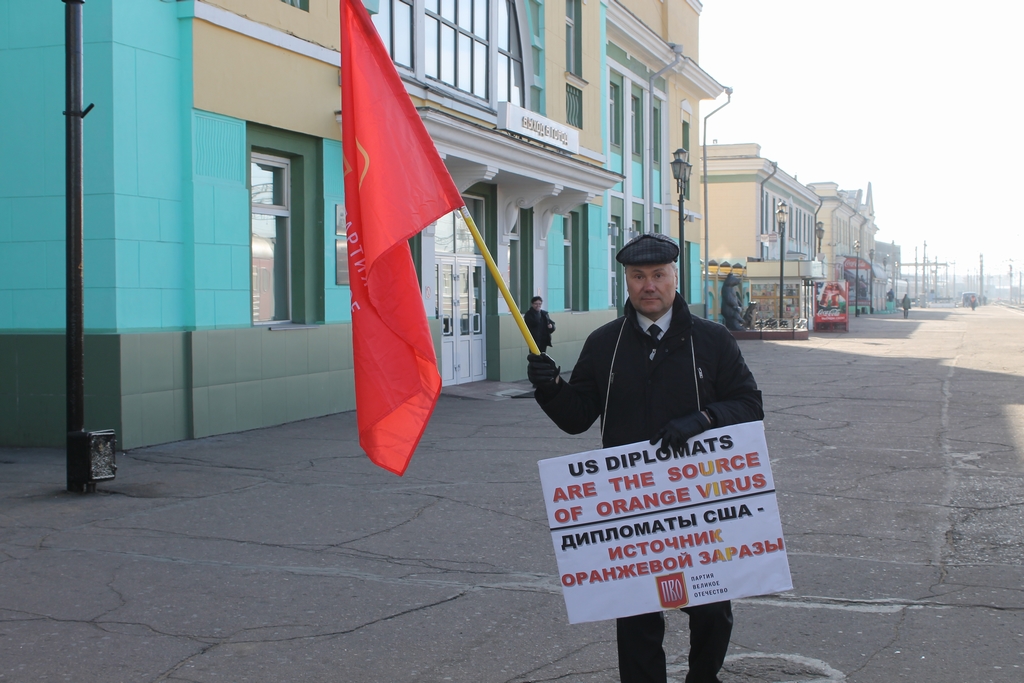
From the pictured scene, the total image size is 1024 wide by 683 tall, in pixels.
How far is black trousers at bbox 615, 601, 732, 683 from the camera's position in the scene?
355cm

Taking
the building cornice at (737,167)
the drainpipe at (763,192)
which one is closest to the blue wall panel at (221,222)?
the building cornice at (737,167)

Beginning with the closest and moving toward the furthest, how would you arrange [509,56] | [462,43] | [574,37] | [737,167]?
[462,43] → [509,56] → [574,37] → [737,167]

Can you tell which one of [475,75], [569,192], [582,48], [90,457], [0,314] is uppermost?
[582,48]

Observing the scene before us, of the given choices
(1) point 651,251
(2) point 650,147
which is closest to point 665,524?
(1) point 651,251

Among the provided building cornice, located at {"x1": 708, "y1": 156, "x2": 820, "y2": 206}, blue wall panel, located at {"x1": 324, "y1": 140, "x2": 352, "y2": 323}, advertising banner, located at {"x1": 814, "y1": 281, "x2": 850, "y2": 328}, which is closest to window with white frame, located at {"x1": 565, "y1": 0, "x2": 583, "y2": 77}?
blue wall panel, located at {"x1": 324, "y1": 140, "x2": 352, "y2": 323}

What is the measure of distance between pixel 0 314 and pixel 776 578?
9.40m

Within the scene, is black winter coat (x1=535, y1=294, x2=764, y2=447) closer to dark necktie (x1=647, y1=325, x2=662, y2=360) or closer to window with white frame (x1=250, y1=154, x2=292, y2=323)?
dark necktie (x1=647, y1=325, x2=662, y2=360)

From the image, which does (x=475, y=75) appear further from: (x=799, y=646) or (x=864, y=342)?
(x=864, y=342)

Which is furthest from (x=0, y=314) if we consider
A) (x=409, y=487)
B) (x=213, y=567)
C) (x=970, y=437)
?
(x=970, y=437)

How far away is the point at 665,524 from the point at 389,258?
159 centimetres

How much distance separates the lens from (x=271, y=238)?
490 inches

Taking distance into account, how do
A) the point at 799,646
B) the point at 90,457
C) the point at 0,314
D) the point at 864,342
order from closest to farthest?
the point at 799,646, the point at 90,457, the point at 0,314, the point at 864,342

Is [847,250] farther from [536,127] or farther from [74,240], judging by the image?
[74,240]

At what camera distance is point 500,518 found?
7.20 metres
